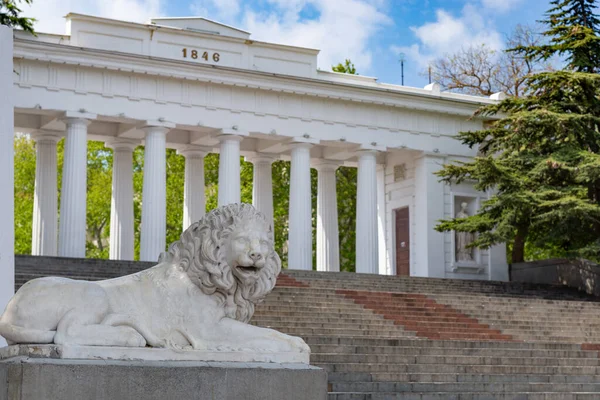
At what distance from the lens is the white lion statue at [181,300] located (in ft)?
23.4

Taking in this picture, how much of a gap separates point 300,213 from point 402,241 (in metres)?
6.25

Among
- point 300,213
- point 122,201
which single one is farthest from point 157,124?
point 300,213

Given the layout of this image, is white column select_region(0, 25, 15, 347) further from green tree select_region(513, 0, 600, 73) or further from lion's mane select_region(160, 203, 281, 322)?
green tree select_region(513, 0, 600, 73)

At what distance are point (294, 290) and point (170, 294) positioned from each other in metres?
17.4

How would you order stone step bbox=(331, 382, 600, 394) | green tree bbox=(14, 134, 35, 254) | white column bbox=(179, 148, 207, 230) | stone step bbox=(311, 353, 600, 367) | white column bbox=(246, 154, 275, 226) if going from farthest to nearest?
green tree bbox=(14, 134, 35, 254)
white column bbox=(246, 154, 275, 226)
white column bbox=(179, 148, 207, 230)
stone step bbox=(311, 353, 600, 367)
stone step bbox=(331, 382, 600, 394)

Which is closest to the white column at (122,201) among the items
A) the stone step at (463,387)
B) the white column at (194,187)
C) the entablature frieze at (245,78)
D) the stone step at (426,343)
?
the white column at (194,187)

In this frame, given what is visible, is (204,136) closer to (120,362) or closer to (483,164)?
(483,164)

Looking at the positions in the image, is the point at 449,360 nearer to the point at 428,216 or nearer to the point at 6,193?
the point at 6,193

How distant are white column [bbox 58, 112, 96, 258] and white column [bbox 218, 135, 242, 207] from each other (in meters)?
4.80

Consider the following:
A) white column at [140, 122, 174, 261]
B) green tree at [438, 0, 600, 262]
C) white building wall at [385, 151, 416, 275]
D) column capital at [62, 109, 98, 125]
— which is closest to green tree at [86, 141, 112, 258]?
white building wall at [385, 151, 416, 275]

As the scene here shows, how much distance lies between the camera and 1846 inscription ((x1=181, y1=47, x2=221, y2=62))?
36938 mm

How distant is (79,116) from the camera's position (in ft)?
114

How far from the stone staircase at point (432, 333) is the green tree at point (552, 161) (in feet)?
6.48

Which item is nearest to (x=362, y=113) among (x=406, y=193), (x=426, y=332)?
(x=406, y=193)
